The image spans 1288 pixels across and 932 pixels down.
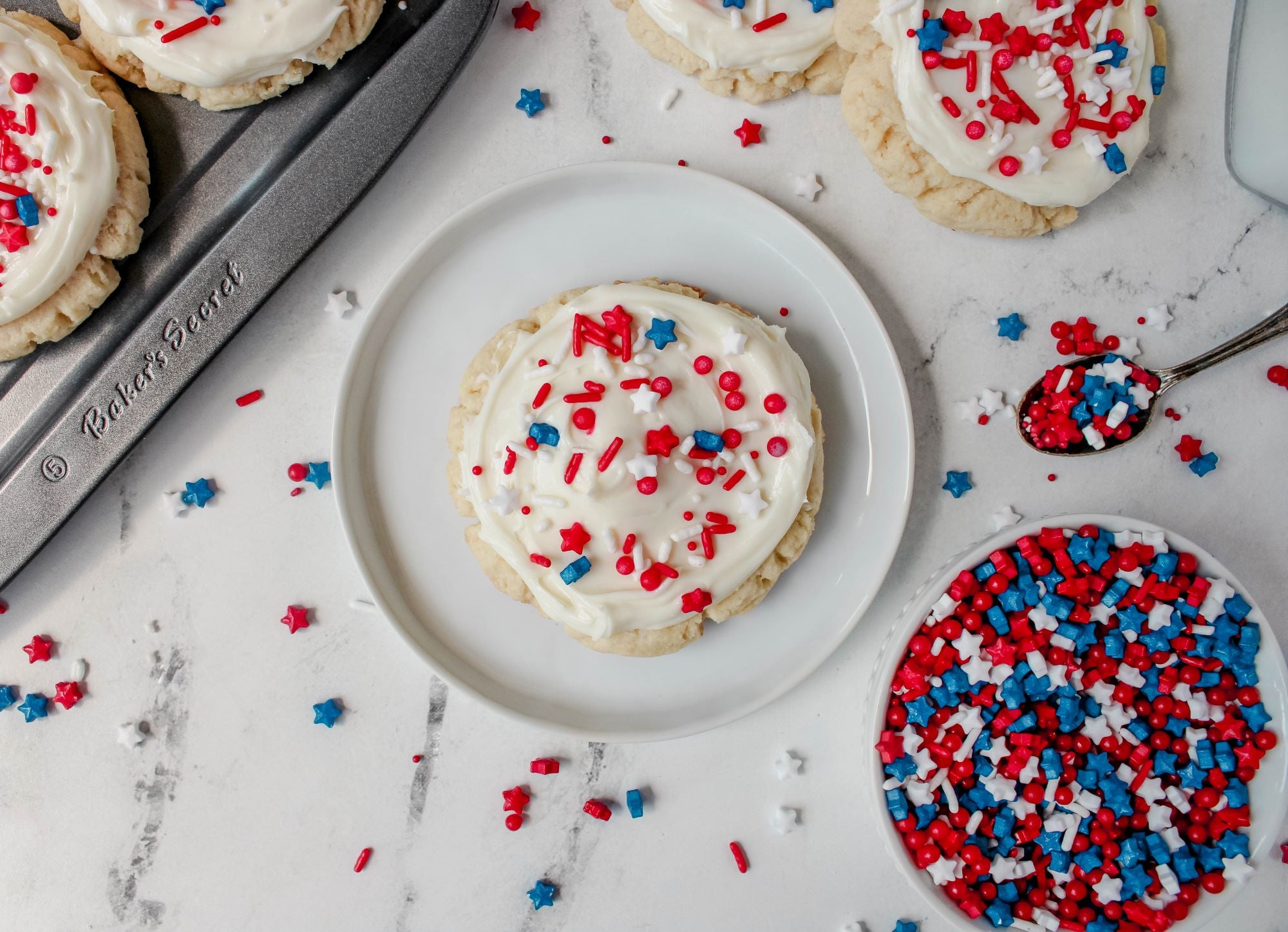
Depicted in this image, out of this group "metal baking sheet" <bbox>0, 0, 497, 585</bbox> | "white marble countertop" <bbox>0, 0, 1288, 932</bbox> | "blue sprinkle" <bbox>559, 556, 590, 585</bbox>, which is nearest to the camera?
"blue sprinkle" <bbox>559, 556, 590, 585</bbox>

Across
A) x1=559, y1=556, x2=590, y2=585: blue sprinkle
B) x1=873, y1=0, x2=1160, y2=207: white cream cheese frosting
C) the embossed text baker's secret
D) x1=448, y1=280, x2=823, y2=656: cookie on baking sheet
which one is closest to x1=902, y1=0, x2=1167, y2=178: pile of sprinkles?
x1=873, y1=0, x2=1160, y2=207: white cream cheese frosting

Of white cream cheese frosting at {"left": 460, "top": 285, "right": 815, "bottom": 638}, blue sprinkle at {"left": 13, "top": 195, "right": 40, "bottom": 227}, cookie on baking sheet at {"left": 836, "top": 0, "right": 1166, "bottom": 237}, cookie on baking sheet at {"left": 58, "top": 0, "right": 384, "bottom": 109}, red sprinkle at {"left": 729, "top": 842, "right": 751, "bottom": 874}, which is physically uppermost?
cookie on baking sheet at {"left": 836, "top": 0, "right": 1166, "bottom": 237}

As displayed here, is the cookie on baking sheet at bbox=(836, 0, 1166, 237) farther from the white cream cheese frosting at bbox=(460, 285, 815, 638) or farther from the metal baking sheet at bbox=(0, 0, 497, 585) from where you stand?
the metal baking sheet at bbox=(0, 0, 497, 585)

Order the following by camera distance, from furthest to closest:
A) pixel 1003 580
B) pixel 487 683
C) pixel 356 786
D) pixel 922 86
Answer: pixel 356 786 < pixel 487 683 < pixel 1003 580 < pixel 922 86

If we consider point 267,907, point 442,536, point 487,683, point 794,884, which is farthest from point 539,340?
point 267,907

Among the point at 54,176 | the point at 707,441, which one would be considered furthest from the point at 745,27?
the point at 54,176

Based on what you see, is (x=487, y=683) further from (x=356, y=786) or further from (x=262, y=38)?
(x=262, y=38)
